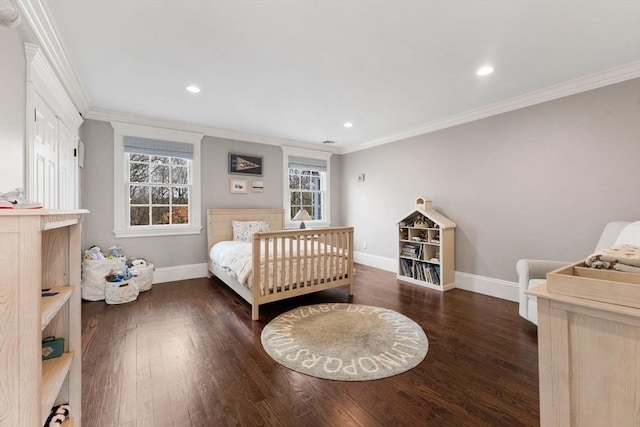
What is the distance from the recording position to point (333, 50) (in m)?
2.27

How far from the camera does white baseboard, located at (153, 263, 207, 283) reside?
4.10m

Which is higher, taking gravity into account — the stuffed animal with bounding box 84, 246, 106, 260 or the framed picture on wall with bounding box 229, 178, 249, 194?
the framed picture on wall with bounding box 229, 178, 249, 194

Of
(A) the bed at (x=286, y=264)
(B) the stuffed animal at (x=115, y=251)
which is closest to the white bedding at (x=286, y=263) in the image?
(A) the bed at (x=286, y=264)

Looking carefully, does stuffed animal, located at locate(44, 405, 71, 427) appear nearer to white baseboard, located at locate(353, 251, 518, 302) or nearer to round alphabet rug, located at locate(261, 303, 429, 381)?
round alphabet rug, located at locate(261, 303, 429, 381)

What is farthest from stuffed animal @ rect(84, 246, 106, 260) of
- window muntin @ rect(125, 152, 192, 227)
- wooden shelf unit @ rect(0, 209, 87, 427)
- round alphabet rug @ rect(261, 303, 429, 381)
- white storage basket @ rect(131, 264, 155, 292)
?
wooden shelf unit @ rect(0, 209, 87, 427)

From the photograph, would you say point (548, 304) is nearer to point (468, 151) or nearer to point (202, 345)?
point (202, 345)

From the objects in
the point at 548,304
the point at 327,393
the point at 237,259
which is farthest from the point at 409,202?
the point at 548,304

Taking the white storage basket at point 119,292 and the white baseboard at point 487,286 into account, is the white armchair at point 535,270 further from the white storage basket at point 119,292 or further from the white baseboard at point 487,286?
the white storage basket at point 119,292

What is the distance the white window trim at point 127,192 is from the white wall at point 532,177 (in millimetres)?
3355

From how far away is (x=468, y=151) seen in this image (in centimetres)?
378

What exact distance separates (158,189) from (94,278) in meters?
1.48

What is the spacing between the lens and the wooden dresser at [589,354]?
0.73 meters

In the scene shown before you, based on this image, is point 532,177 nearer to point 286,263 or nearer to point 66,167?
point 286,263

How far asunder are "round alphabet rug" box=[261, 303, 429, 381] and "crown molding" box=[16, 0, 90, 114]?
9.17ft
